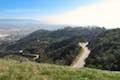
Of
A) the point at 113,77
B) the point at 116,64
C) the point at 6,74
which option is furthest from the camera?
the point at 116,64

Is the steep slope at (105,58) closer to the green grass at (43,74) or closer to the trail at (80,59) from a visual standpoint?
the trail at (80,59)

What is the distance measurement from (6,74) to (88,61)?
8836 cm

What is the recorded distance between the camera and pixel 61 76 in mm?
10906

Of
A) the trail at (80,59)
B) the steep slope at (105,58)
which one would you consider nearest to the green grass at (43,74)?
the trail at (80,59)

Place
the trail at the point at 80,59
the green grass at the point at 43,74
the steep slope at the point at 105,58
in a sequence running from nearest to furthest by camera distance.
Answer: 1. the green grass at the point at 43,74
2. the trail at the point at 80,59
3. the steep slope at the point at 105,58

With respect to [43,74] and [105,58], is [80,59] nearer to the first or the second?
[105,58]

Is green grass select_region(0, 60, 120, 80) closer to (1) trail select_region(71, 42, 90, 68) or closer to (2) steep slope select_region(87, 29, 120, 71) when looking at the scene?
(1) trail select_region(71, 42, 90, 68)

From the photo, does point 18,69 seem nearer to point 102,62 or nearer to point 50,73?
point 50,73

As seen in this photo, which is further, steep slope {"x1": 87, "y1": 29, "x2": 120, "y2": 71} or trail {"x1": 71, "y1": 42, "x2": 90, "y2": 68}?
steep slope {"x1": 87, "y1": 29, "x2": 120, "y2": 71}

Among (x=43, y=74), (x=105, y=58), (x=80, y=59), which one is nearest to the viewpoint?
(x=43, y=74)

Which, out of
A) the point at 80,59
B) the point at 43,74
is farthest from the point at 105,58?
the point at 43,74

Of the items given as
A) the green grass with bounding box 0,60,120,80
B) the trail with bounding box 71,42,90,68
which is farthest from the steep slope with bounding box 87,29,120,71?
the green grass with bounding box 0,60,120,80

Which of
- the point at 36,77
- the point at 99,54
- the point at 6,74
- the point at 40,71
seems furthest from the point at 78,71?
the point at 99,54

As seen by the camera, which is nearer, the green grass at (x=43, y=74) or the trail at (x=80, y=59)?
the green grass at (x=43, y=74)
